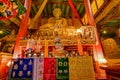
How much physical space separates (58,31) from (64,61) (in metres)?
1.57

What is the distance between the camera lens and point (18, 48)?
9.25ft

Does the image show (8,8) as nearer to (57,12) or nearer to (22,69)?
(22,69)

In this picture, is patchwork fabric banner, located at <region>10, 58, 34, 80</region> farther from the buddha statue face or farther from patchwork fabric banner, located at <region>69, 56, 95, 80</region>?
the buddha statue face

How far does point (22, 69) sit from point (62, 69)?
670 millimetres

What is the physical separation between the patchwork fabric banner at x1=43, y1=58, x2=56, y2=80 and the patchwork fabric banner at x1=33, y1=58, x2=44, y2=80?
0.06 meters

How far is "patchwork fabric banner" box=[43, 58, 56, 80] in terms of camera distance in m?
2.04

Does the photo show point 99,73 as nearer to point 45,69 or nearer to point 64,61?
point 64,61

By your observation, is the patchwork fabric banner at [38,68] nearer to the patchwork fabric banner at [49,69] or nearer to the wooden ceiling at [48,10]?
the patchwork fabric banner at [49,69]

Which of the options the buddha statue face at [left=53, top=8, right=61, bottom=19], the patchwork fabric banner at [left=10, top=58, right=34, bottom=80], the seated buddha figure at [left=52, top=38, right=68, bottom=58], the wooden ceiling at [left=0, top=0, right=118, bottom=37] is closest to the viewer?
the patchwork fabric banner at [left=10, top=58, right=34, bottom=80]

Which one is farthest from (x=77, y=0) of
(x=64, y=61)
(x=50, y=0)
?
(x=64, y=61)

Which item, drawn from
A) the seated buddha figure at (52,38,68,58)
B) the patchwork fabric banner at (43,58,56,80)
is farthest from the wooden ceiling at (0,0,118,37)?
the patchwork fabric banner at (43,58,56,80)

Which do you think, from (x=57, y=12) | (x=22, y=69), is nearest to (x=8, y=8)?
(x=22, y=69)

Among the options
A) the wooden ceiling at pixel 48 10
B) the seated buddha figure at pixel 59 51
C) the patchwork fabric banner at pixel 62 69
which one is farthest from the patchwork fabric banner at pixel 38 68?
the wooden ceiling at pixel 48 10

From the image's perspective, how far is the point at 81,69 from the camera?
205cm
